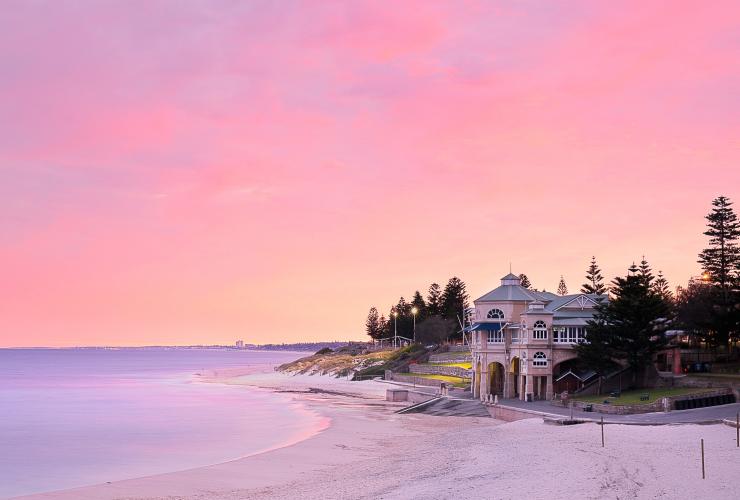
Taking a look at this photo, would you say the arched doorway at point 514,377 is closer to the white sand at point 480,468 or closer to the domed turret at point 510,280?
the domed turret at point 510,280

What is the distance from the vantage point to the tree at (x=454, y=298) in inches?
6156

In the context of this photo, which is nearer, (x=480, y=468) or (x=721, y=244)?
(x=480, y=468)

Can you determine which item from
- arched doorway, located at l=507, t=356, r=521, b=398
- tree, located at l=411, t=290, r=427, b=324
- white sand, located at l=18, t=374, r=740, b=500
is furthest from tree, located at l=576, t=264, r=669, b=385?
tree, located at l=411, t=290, r=427, b=324

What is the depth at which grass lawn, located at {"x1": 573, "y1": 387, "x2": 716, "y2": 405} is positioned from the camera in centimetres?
5184

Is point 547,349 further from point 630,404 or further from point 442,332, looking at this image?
point 442,332

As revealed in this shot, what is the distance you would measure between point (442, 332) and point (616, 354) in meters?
78.0

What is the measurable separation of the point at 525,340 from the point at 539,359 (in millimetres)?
1914

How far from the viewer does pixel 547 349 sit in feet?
210

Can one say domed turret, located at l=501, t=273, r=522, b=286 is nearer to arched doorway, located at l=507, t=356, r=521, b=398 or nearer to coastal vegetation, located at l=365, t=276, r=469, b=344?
arched doorway, located at l=507, t=356, r=521, b=398

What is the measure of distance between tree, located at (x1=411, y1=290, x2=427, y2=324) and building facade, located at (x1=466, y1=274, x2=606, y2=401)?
345 ft

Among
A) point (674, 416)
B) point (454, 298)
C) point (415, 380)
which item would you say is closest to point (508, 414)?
point (674, 416)

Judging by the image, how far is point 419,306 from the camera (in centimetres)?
18538

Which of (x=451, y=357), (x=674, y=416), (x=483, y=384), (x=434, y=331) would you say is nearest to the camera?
(x=674, y=416)

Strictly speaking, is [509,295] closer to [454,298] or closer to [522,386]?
[522,386]
